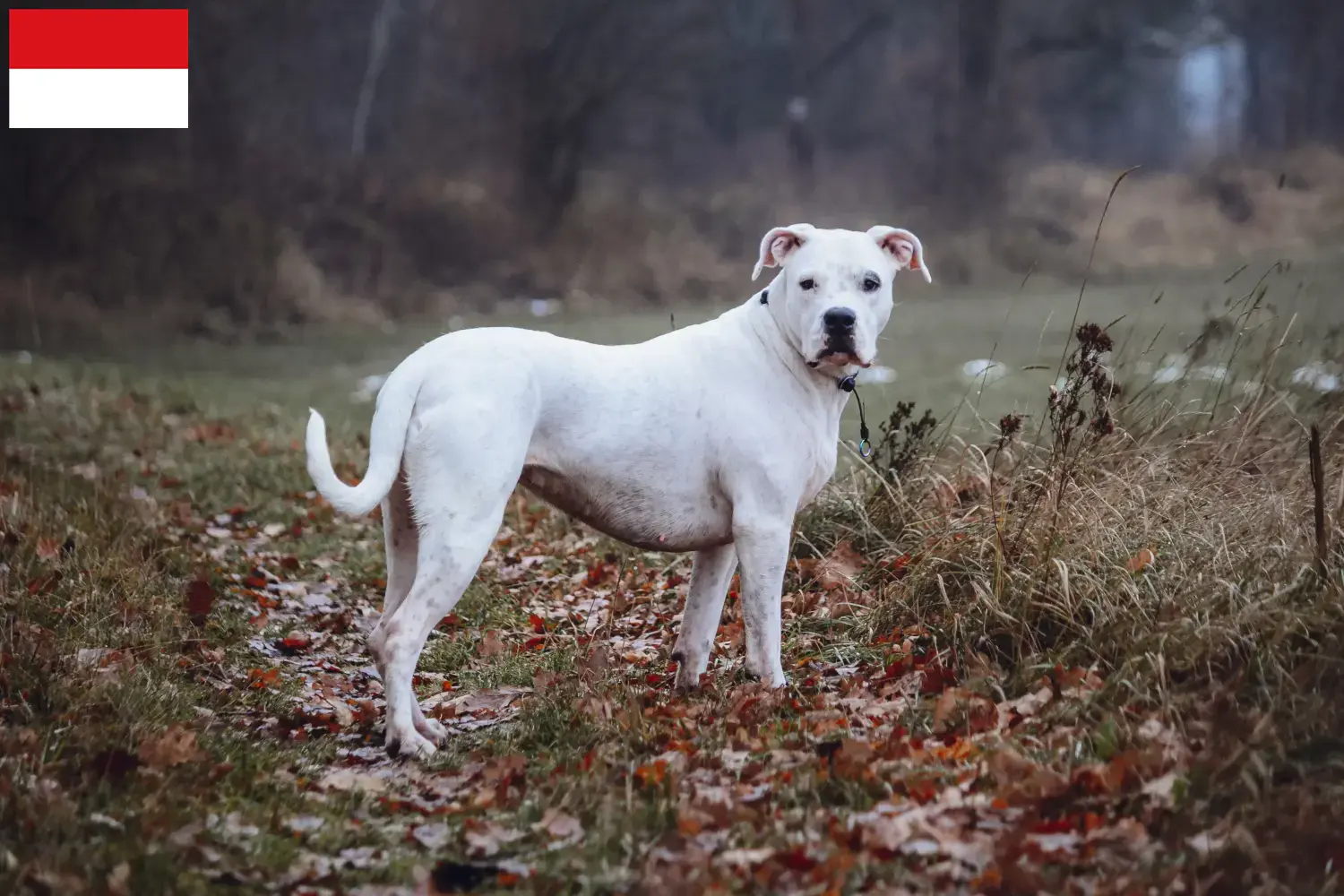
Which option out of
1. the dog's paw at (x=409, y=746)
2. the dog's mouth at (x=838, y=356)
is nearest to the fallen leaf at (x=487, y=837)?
the dog's paw at (x=409, y=746)

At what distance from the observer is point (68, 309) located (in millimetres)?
15891

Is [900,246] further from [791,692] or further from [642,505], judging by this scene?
[791,692]

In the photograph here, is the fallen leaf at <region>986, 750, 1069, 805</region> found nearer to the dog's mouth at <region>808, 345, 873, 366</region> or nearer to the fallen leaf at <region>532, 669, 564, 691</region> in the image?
the dog's mouth at <region>808, 345, 873, 366</region>

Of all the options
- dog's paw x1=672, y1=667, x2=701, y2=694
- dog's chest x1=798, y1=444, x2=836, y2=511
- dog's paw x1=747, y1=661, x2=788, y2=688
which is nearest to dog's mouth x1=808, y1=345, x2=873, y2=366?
dog's chest x1=798, y1=444, x2=836, y2=511

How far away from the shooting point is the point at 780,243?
4.89 metres

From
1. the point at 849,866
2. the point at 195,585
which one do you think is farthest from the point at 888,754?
the point at 195,585

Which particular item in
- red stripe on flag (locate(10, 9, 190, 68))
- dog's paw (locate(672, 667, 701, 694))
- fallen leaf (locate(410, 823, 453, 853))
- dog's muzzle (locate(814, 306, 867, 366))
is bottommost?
dog's paw (locate(672, 667, 701, 694))

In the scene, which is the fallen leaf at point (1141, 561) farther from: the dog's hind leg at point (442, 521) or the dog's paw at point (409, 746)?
the dog's paw at point (409, 746)

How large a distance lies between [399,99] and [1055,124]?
401 inches

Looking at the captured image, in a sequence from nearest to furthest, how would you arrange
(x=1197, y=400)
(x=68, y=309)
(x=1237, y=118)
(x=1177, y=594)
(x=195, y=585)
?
1. (x=1177, y=594)
2. (x=195, y=585)
3. (x=1197, y=400)
4. (x=68, y=309)
5. (x=1237, y=118)

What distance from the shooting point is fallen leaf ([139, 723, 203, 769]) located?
12.7 ft

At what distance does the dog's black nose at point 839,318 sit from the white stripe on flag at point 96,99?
10678 mm

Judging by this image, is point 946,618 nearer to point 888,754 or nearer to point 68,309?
point 888,754

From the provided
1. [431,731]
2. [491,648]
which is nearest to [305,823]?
[431,731]
